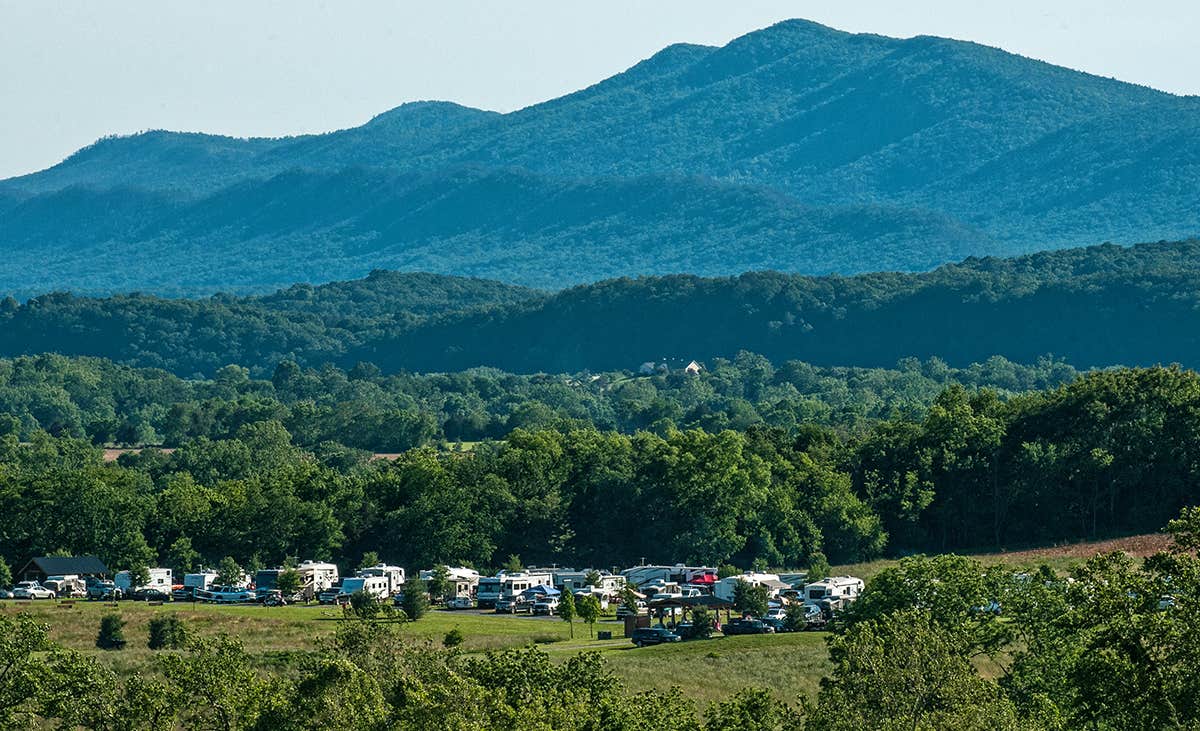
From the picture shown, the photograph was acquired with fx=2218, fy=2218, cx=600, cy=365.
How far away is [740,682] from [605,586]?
25.8 m

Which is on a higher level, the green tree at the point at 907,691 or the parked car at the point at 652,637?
the green tree at the point at 907,691

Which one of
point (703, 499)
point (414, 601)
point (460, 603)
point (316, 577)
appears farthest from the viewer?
point (703, 499)

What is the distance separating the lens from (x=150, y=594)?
9094 cm

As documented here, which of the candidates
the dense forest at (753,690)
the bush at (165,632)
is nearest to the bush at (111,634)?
the bush at (165,632)

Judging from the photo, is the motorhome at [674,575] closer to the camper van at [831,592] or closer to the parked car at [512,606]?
the parked car at [512,606]

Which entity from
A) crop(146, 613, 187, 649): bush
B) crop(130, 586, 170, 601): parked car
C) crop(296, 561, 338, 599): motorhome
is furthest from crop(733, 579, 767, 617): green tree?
crop(130, 586, 170, 601): parked car

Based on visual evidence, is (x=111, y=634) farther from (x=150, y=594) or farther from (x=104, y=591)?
(x=104, y=591)

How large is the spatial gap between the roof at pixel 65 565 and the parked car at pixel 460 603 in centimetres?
1552

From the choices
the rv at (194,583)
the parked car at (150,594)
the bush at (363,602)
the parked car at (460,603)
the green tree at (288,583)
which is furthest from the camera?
the rv at (194,583)

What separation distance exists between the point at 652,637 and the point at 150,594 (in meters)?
24.8

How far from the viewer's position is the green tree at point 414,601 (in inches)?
3246

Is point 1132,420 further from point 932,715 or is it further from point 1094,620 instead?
point 1094,620

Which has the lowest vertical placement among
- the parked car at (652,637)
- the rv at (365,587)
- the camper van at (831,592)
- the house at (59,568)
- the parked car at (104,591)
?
the parked car at (652,637)

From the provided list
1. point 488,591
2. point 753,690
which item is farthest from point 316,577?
point 753,690
